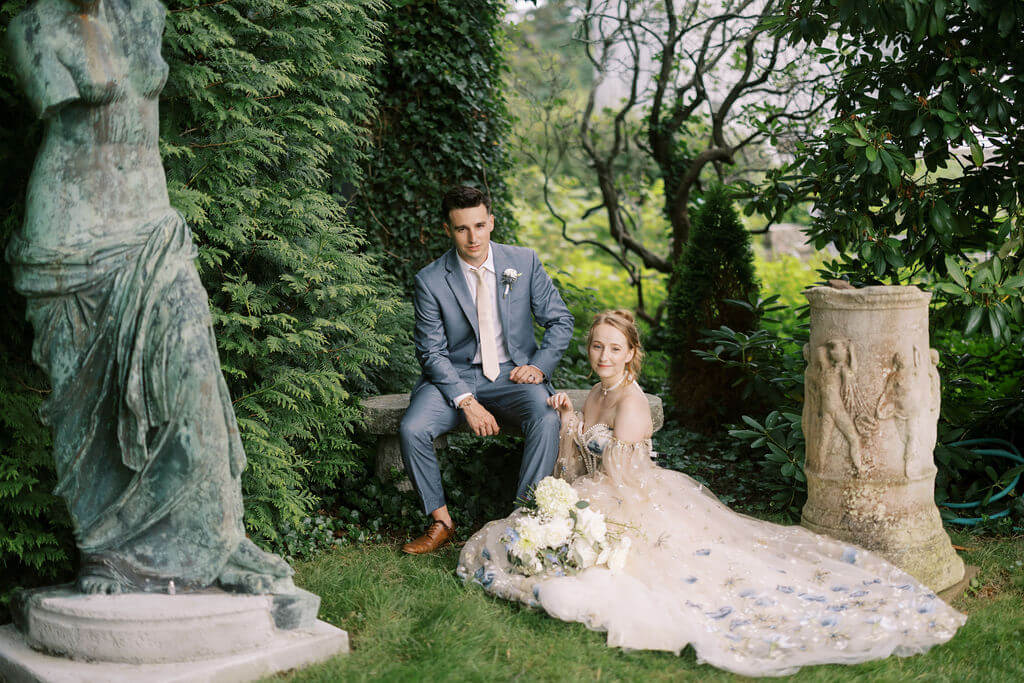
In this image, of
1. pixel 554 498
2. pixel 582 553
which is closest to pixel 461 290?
pixel 554 498

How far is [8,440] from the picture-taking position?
369cm

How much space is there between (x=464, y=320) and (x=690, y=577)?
183cm

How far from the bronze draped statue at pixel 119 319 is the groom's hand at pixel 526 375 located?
5.92 ft

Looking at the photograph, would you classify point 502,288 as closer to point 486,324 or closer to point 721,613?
point 486,324

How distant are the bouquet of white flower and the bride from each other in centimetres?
4

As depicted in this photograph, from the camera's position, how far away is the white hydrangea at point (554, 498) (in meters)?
3.82

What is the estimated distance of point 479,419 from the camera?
4590 millimetres

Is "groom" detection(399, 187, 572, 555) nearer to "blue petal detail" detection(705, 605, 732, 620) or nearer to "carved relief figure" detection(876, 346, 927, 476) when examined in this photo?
"blue petal detail" detection(705, 605, 732, 620)

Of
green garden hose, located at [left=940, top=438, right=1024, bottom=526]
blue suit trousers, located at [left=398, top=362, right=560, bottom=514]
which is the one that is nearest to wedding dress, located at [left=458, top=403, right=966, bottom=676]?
blue suit trousers, located at [left=398, top=362, right=560, bottom=514]

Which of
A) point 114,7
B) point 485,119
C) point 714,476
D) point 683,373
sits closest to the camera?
point 114,7

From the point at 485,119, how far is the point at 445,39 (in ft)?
2.11

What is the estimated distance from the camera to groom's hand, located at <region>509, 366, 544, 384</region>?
15.5ft

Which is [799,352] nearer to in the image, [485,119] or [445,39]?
[485,119]

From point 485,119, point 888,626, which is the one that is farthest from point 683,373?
point 888,626
